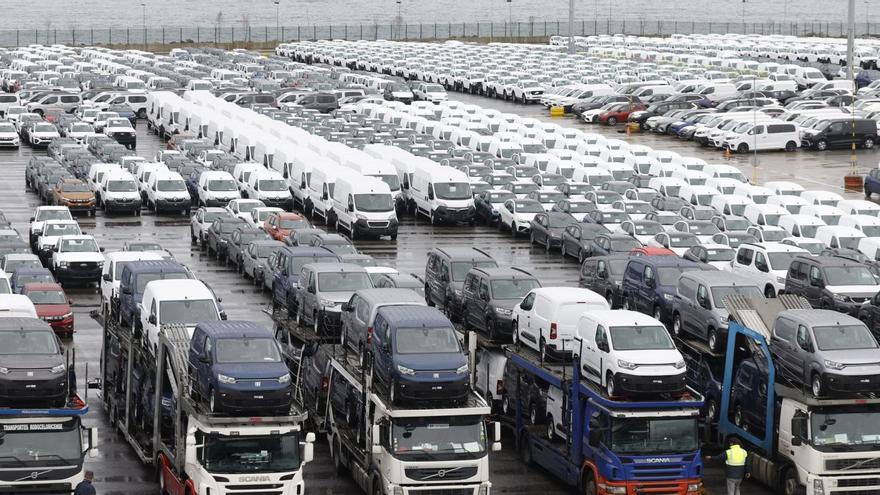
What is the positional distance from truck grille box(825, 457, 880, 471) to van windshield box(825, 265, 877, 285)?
14.3m

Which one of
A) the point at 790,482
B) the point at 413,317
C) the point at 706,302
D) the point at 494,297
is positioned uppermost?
the point at 413,317

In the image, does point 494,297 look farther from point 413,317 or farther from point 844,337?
point 844,337

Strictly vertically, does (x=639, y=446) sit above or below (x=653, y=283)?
below

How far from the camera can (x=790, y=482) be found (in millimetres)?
29969

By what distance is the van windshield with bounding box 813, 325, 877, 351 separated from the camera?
3109 cm

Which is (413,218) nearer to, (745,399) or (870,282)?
(870,282)

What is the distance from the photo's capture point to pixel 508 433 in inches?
1371

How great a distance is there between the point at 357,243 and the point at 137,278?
2235 cm

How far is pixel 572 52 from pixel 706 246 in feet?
295

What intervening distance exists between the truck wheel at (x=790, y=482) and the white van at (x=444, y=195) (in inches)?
1322

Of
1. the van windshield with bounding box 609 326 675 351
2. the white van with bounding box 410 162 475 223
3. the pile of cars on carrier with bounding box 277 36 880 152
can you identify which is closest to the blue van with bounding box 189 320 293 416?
the van windshield with bounding box 609 326 675 351

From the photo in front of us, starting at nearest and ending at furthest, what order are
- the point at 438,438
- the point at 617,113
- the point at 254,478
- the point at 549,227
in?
the point at 254,478, the point at 438,438, the point at 549,227, the point at 617,113

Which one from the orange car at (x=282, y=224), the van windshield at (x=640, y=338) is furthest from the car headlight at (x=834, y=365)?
the orange car at (x=282, y=224)

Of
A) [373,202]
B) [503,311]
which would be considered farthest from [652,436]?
[373,202]
